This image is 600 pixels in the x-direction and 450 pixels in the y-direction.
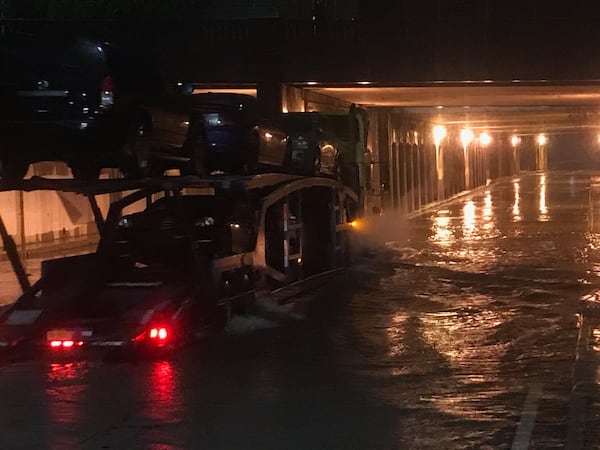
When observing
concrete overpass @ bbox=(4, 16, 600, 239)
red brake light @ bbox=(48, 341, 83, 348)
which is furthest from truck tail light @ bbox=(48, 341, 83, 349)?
concrete overpass @ bbox=(4, 16, 600, 239)

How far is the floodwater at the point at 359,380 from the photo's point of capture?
7387 millimetres

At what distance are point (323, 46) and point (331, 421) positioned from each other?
60.5 feet

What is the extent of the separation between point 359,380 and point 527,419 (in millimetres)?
2025

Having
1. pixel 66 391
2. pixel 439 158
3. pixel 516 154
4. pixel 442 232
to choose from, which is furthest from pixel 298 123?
pixel 516 154

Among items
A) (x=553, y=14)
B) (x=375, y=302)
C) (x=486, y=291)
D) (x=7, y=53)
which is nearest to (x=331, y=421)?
(x=7, y=53)

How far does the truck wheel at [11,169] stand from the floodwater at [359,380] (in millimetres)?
2467

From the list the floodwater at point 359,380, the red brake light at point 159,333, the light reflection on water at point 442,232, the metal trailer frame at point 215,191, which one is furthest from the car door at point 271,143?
the light reflection on water at point 442,232

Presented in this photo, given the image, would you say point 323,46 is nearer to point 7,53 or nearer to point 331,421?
point 7,53

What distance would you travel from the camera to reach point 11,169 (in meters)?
11.9

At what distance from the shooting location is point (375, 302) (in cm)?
1488

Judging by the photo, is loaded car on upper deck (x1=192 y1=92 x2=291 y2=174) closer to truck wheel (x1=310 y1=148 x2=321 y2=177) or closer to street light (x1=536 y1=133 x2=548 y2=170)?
truck wheel (x1=310 y1=148 x2=321 y2=177)

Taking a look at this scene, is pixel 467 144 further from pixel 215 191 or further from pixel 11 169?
pixel 11 169

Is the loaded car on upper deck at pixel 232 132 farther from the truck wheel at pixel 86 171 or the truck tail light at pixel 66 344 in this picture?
the truck tail light at pixel 66 344

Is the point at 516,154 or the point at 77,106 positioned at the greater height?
the point at 516,154
